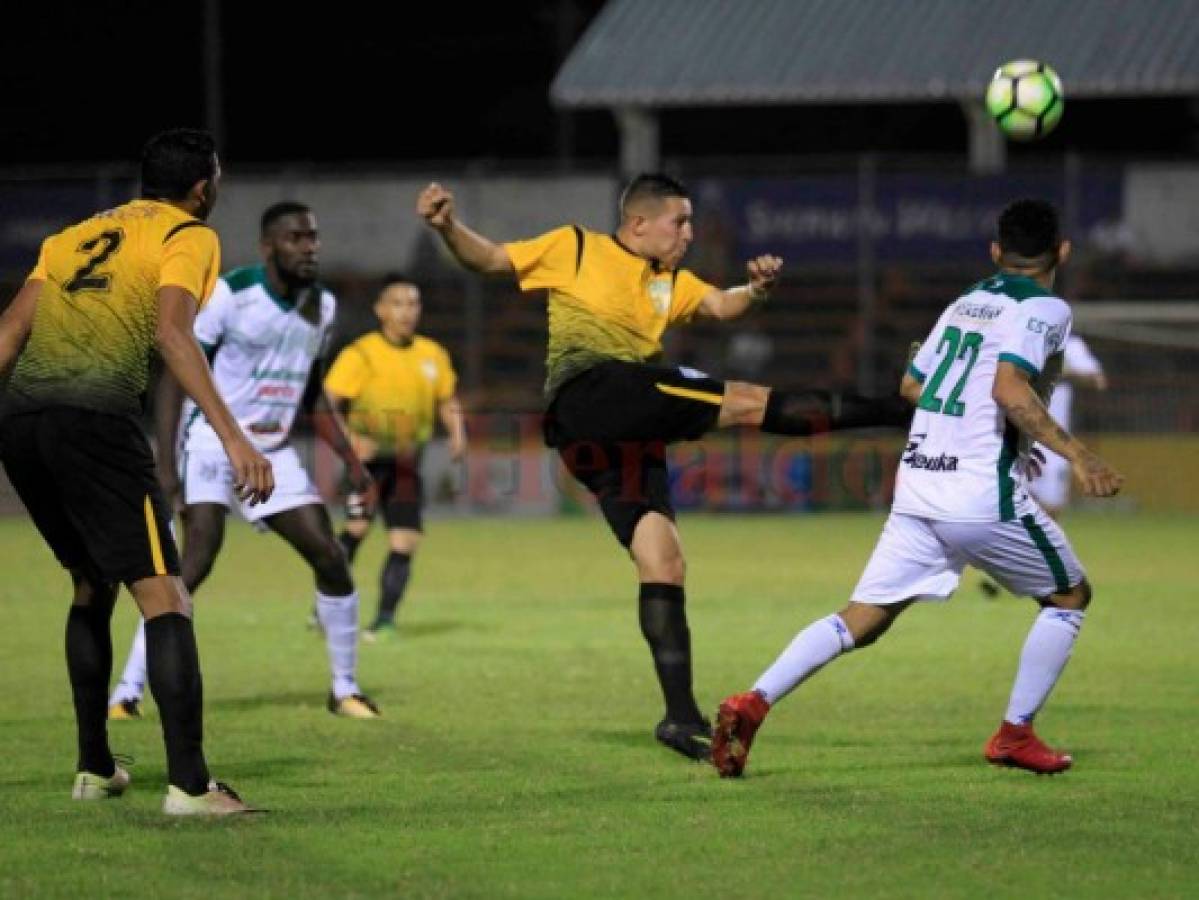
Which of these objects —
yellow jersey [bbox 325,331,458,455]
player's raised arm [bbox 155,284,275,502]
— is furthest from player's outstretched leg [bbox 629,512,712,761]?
yellow jersey [bbox 325,331,458,455]

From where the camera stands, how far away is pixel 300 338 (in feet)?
36.9

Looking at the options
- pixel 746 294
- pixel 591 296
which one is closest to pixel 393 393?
pixel 746 294

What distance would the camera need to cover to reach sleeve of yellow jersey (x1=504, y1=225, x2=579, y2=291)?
33.1 feet

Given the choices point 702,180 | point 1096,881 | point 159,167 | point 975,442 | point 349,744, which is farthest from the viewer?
point 702,180

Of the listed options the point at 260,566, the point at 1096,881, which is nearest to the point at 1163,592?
the point at 260,566

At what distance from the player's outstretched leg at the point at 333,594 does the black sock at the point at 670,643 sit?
172cm

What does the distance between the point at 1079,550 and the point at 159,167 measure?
48.9 ft

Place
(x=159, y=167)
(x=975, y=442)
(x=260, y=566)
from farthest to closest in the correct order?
1. (x=260, y=566)
2. (x=975, y=442)
3. (x=159, y=167)

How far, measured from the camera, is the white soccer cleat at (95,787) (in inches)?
331

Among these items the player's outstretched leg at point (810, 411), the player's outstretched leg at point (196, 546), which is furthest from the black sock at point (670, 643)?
the player's outstretched leg at point (196, 546)

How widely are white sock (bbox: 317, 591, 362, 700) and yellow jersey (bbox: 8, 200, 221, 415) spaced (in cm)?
324

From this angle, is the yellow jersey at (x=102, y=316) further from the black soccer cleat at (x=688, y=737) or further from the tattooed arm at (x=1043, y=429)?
the tattooed arm at (x=1043, y=429)

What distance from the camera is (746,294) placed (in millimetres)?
10367

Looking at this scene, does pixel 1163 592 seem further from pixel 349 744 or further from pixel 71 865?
pixel 71 865
